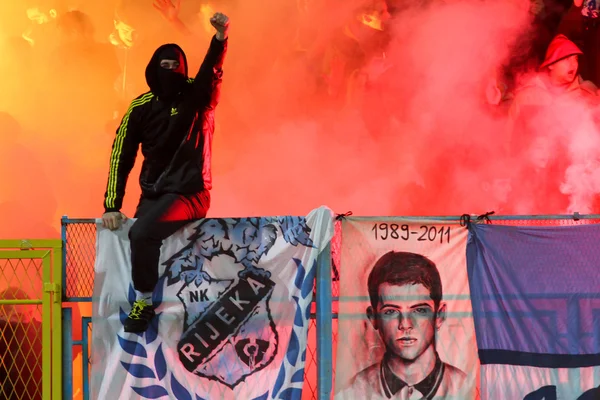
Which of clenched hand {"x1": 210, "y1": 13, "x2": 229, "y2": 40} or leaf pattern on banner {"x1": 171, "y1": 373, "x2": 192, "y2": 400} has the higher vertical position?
clenched hand {"x1": 210, "y1": 13, "x2": 229, "y2": 40}

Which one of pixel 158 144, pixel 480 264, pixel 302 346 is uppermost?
pixel 158 144

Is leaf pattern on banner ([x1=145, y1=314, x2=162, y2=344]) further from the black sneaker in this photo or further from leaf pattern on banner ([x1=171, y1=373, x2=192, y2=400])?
leaf pattern on banner ([x1=171, y1=373, x2=192, y2=400])

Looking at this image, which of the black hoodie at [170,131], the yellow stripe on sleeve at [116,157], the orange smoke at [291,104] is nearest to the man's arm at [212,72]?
the black hoodie at [170,131]

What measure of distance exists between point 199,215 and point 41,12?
18.8 feet

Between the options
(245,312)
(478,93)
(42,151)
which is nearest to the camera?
(245,312)

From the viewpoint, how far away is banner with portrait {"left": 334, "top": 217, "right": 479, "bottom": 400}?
5.05 metres

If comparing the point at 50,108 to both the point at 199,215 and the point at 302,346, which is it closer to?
the point at 199,215

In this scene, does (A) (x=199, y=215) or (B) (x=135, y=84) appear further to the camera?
(B) (x=135, y=84)

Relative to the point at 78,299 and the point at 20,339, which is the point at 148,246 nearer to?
the point at 78,299

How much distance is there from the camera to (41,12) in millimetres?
9594

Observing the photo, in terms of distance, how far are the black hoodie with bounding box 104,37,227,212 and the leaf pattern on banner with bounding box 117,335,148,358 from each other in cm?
98

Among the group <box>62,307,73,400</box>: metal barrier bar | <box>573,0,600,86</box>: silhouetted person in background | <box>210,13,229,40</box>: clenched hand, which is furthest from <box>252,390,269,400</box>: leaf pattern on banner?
<box>573,0,600,86</box>: silhouetted person in background

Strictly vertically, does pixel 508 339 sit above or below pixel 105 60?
below

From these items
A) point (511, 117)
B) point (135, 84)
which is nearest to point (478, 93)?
point (511, 117)
